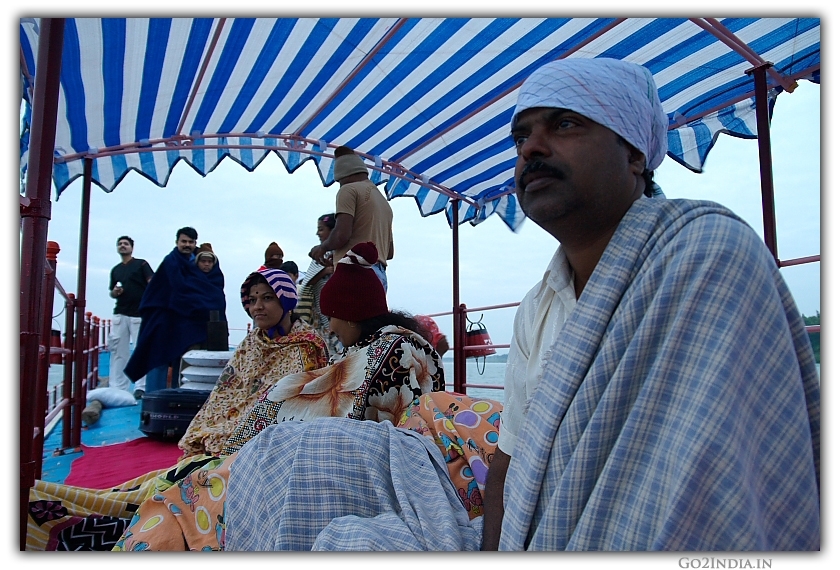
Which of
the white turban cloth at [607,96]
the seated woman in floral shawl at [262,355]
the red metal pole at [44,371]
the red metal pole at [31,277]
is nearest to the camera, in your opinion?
the white turban cloth at [607,96]

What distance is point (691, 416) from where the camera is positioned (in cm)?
95

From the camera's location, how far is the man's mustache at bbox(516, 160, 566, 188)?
1305 millimetres

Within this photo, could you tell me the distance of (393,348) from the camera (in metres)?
2.50

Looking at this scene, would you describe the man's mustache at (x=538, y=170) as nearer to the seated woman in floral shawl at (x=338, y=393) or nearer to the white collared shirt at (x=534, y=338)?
the white collared shirt at (x=534, y=338)

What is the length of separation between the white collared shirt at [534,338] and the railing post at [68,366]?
365 centimetres

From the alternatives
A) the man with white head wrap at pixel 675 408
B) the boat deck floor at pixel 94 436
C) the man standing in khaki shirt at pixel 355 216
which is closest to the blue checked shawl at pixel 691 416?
the man with white head wrap at pixel 675 408

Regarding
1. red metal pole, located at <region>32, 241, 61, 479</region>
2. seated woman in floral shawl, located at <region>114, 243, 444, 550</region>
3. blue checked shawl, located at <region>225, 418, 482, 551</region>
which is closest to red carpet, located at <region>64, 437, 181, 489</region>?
red metal pole, located at <region>32, 241, 61, 479</region>

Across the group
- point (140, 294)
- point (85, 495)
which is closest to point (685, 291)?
point (85, 495)

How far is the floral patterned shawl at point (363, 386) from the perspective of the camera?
2467mm

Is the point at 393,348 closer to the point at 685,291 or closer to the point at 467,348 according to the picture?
the point at 685,291

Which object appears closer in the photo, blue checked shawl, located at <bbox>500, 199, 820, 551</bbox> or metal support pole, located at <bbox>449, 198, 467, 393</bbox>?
blue checked shawl, located at <bbox>500, 199, 820, 551</bbox>

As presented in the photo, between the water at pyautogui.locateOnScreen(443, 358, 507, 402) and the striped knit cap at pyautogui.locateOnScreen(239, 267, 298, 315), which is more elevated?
the striped knit cap at pyautogui.locateOnScreen(239, 267, 298, 315)

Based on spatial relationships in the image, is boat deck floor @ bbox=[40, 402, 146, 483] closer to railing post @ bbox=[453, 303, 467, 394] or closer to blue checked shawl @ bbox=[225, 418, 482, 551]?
blue checked shawl @ bbox=[225, 418, 482, 551]
